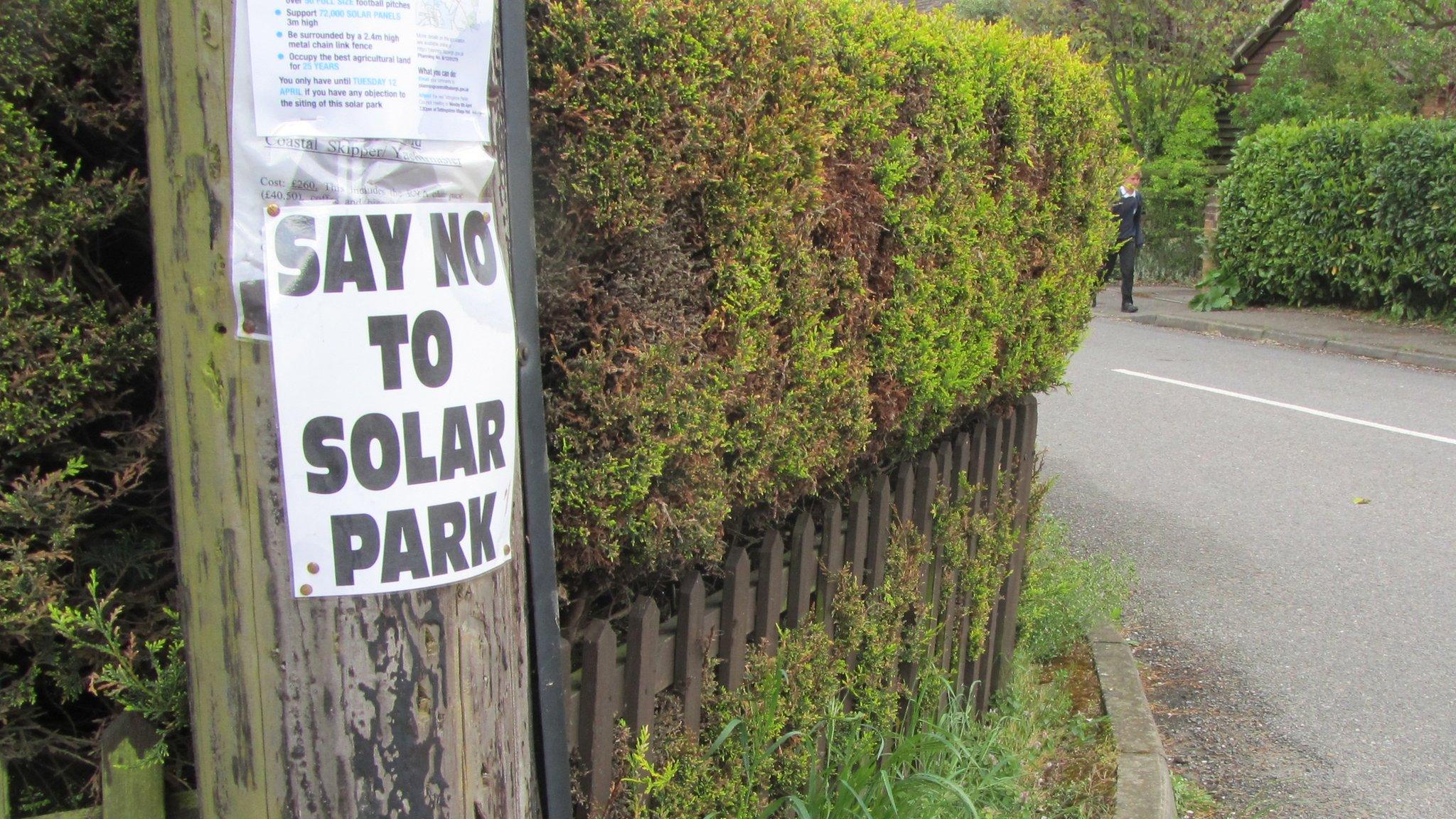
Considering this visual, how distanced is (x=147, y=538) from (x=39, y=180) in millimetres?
537

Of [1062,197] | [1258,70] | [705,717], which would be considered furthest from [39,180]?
[1258,70]

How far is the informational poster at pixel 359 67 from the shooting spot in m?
1.31

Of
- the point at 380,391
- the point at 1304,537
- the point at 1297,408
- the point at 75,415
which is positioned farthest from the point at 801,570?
the point at 1297,408

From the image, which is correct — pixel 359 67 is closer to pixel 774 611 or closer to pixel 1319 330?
pixel 774 611

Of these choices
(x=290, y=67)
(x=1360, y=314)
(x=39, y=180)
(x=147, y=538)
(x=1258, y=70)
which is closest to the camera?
(x=290, y=67)

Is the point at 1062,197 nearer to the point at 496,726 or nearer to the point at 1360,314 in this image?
the point at 496,726

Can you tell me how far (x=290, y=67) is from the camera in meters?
1.32

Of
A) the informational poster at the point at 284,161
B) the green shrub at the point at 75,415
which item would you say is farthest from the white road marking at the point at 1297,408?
the green shrub at the point at 75,415

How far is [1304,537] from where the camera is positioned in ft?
21.8

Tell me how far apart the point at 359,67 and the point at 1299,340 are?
48.4 ft

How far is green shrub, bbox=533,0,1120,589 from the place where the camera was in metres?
1.84

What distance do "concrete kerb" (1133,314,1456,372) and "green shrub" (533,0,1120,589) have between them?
1139 cm

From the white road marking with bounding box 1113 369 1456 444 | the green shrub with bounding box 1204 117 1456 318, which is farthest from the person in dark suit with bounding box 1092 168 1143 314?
the white road marking with bounding box 1113 369 1456 444

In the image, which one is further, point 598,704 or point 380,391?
point 598,704
